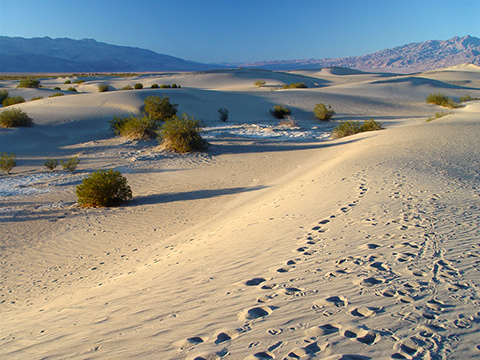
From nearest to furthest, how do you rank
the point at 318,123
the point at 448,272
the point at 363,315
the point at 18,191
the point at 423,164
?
the point at 363,315 < the point at 448,272 < the point at 423,164 < the point at 18,191 < the point at 318,123

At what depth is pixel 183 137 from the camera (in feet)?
51.7

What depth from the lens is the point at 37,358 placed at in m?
2.76

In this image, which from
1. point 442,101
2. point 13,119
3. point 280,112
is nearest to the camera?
point 13,119

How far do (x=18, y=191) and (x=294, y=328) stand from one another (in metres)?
10.4

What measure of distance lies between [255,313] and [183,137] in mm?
13245

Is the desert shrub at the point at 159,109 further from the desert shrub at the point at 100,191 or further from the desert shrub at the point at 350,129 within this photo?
the desert shrub at the point at 100,191

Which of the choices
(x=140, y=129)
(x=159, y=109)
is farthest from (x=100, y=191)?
(x=159, y=109)

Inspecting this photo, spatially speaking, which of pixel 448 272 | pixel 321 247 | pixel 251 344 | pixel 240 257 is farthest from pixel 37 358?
pixel 448 272

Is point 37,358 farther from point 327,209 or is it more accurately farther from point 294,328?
point 327,209

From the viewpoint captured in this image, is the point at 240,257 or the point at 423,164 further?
the point at 423,164

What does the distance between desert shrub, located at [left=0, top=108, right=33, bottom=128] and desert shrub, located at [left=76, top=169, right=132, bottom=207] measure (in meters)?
12.7

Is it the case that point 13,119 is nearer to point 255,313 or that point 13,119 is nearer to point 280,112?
point 280,112

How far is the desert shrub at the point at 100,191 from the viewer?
30.6 feet

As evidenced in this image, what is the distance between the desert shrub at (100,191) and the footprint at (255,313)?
7210mm
